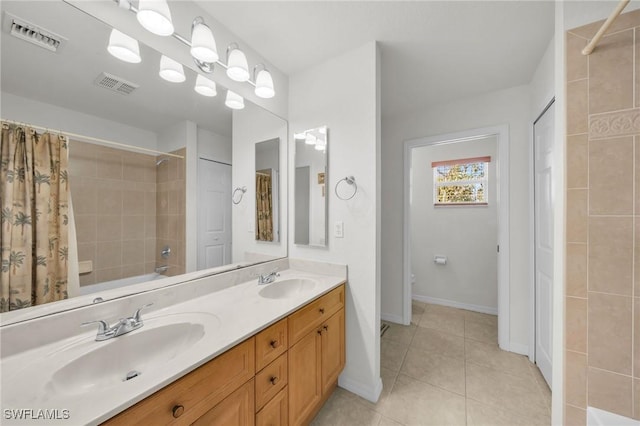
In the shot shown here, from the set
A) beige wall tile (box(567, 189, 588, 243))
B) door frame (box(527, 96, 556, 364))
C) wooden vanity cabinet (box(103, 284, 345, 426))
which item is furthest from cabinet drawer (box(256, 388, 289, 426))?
door frame (box(527, 96, 556, 364))

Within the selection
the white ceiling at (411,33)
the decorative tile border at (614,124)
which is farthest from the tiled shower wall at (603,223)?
the white ceiling at (411,33)

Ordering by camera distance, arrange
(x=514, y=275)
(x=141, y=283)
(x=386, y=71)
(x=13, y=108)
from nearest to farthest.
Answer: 1. (x=13, y=108)
2. (x=141, y=283)
3. (x=386, y=71)
4. (x=514, y=275)

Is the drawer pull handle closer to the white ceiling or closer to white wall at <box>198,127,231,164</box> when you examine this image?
white wall at <box>198,127,231,164</box>

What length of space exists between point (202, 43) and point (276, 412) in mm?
1837

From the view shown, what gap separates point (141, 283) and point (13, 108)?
2.62 ft

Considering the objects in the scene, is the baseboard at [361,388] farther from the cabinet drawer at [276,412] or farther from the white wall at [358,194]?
the cabinet drawer at [276,412]

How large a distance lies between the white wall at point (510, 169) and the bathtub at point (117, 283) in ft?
7.63

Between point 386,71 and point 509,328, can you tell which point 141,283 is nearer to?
point 386,71

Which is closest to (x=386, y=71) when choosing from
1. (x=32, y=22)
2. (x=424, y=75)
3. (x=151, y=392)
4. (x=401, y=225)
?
(x=424, y=75)

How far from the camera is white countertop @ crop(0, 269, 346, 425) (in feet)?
1.80

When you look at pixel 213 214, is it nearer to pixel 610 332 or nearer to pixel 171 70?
pixel 171 70

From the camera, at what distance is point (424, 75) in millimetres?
2018

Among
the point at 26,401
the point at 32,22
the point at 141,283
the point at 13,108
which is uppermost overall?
the point at 32,22

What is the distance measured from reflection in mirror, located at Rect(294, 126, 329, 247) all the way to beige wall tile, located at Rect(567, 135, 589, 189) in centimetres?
132
